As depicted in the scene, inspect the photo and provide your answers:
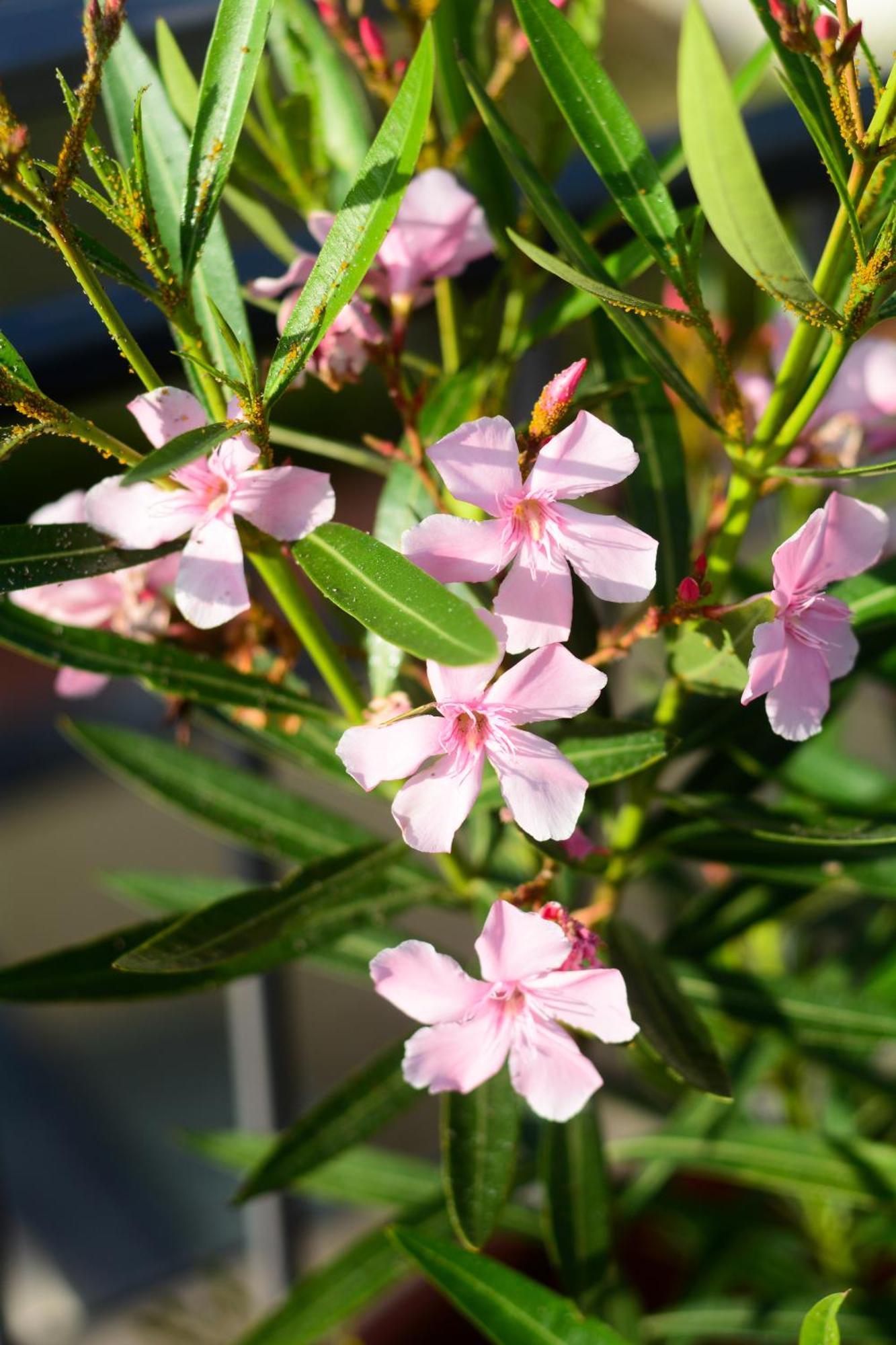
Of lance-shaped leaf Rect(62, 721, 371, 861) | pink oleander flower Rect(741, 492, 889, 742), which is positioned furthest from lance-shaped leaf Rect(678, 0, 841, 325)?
lance-shaped leaf Rect(62, 721, 371, 861)

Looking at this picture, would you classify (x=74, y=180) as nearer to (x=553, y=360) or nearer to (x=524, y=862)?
(x=524, y=862)

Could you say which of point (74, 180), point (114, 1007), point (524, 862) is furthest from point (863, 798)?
point (114, 1007)

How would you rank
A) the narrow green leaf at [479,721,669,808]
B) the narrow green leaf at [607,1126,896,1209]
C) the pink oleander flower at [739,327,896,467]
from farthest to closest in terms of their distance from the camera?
the narrow green leaf at [607,1126,896,1209], the pink oleander flower at [739,327,896,467], the narrow green leaf at [479,721,669,808]

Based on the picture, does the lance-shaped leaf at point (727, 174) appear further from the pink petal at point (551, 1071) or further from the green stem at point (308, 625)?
the pink petal at point (551, 1071)

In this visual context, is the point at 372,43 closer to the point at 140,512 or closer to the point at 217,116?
the point at 217,116

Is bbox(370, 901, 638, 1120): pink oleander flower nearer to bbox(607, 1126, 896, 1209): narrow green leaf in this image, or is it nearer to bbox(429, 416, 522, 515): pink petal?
bbox(429, 416, 522, 515): pink petal
